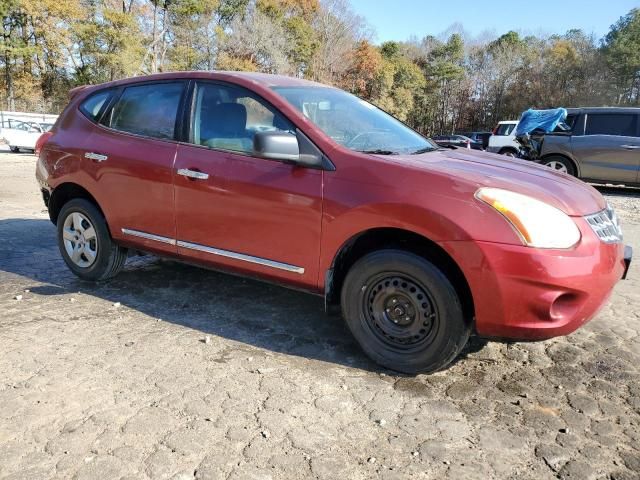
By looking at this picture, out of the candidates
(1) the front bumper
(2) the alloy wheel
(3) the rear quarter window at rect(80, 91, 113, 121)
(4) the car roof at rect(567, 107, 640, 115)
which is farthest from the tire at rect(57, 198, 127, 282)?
(4) the car roof at rect(567, 107, 640, 115)

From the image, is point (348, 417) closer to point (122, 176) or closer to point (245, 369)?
point (245, 369)

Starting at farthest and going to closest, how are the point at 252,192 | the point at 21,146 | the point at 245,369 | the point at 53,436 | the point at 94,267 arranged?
the point at 21,146
the point at 94,267
the point at 252,192
the point at 245,369
the point at 53,436

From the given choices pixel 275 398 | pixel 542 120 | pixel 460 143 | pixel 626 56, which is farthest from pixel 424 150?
pixel 626 56

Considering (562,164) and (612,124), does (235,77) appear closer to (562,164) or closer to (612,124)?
(562,164)

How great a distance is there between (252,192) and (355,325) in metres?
1.07

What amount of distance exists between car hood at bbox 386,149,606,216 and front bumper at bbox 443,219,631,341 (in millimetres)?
207

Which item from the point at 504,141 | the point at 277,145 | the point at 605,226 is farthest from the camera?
the point at 504,141

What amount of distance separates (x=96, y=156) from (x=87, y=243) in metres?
0.77

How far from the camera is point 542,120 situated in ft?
40.1

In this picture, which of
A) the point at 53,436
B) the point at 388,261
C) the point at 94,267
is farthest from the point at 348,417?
the point at 94,267

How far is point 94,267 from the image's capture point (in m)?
4.57

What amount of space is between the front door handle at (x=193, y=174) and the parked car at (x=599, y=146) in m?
9.40

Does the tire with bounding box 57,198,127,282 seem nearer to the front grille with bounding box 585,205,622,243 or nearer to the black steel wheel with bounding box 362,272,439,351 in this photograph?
the black steel wheel with bounding box 362,272,439,351

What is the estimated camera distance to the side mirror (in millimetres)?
3189
